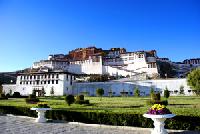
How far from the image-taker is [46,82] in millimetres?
85750

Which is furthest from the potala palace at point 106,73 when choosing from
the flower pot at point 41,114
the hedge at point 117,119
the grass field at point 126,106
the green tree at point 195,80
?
the flower pot at point 41,114

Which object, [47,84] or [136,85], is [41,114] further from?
[47,84]

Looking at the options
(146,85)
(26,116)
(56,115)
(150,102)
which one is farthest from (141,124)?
(146,85)

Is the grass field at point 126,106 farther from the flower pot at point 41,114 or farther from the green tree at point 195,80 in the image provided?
the green tree at point 195,80

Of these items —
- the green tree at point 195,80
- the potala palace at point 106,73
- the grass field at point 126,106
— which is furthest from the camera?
the potala palace at point 106,73

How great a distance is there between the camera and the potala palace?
251ft

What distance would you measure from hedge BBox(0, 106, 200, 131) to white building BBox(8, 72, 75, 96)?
61772mm

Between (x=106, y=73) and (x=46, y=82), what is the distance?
97.5ft

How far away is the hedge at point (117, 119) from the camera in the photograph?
13172 mm

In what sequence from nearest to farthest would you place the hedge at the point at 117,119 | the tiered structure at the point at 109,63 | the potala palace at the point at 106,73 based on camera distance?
the hedge at the point at 117,119 < the potala palace at the point at 106,73 < the tiered structure at the point at 109,63

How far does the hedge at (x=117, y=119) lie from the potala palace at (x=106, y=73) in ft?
180

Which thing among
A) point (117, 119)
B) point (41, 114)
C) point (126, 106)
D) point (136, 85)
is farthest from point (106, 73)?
point (117, 119)

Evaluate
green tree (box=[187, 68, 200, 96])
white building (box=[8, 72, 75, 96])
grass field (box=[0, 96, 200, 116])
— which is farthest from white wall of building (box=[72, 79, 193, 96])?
grass field (box=[0, 96, 200, 116])

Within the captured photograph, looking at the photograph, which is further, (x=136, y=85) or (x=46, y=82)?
(x=46, y=82)
